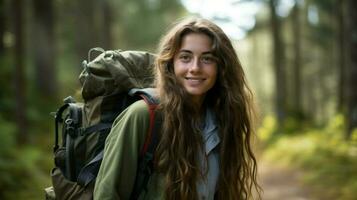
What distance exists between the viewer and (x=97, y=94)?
291cm

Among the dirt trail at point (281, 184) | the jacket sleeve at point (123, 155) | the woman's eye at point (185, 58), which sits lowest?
the dirt trail at point (281, 184)

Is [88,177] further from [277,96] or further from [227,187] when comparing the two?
[277,96]

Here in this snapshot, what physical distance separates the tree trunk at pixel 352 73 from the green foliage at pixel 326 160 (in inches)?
22.0

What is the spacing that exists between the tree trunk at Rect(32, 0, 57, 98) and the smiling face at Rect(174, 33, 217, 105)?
13.8 m

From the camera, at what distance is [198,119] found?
3041 mm

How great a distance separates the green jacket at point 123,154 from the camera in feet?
8.61

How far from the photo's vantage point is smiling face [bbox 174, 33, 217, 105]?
2.90 meters

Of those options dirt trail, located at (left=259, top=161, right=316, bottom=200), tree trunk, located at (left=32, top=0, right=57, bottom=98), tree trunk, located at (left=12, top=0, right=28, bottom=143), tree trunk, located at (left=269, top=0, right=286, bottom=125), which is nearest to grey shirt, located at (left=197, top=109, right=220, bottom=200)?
dirt trail, located at (left=259, top=161, right=316, bottom=200)

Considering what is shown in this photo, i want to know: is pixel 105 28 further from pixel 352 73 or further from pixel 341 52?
pixel 352 73

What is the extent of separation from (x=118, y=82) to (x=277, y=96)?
729 inches

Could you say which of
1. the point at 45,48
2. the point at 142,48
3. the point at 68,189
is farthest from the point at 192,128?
the point at 142,48

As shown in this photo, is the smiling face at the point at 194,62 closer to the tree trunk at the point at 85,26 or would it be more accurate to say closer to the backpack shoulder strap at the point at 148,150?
the backpack shoulder strap at the point at 148,150

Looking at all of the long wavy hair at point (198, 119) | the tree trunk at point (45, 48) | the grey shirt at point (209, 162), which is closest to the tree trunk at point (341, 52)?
the tree trunk at point (45, 48)

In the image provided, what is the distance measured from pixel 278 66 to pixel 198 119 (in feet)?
57.4
